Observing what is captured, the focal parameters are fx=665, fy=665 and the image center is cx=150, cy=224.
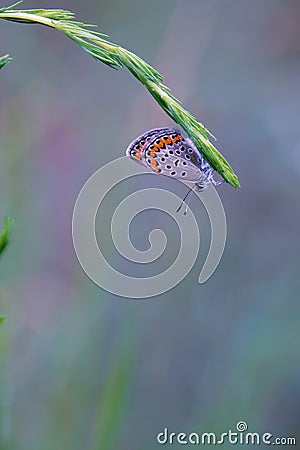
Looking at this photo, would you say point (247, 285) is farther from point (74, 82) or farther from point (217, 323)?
point (74, 82)

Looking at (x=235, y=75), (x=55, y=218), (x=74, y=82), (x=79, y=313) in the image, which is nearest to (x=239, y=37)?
(x=235, y=75)

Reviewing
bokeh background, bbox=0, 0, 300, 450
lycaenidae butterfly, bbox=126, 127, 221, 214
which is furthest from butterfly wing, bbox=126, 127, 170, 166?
bokeh background, bbox=0, 0, 300, 450

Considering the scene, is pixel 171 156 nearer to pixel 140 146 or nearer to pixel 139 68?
pixel 140 146

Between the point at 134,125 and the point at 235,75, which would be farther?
the point at 235,75

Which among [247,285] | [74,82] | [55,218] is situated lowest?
[247,285]

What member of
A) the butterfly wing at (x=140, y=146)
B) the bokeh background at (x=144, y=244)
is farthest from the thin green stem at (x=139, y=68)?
the bokeh background at (x=144, y=244)
